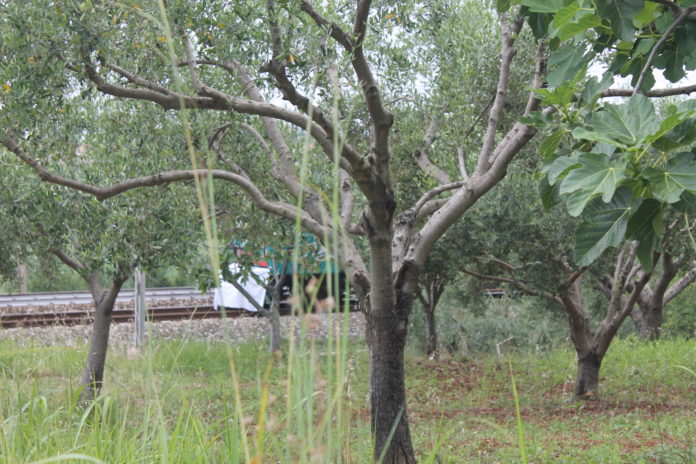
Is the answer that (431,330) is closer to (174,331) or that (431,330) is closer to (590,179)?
(174,331)

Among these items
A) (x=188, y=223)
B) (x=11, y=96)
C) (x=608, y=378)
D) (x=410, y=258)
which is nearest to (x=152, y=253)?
(x=188, y=223)

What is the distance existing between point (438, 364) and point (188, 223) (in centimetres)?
816

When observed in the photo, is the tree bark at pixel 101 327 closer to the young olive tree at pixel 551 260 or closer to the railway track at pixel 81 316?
the young olive tree at pixel 551 260

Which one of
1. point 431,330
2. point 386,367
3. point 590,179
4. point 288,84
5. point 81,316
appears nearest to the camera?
point 590,179

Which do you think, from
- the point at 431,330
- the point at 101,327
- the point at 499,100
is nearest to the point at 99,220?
the point at 101,327

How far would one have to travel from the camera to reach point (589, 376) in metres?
10.6

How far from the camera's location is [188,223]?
8312 mm

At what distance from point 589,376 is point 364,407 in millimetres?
4215

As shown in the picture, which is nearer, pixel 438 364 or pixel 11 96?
pixel 11 96

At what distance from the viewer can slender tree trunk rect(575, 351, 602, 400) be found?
1054cm

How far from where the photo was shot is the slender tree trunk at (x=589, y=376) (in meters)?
10.5

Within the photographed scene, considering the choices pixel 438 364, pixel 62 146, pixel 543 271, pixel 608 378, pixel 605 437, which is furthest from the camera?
pixel 438 364

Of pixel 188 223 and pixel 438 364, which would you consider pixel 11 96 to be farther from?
pixel 438 364

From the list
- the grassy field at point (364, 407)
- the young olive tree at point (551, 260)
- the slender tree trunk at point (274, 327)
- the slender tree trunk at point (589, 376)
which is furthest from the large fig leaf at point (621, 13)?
the slender tree trunk at point (274, 327)
